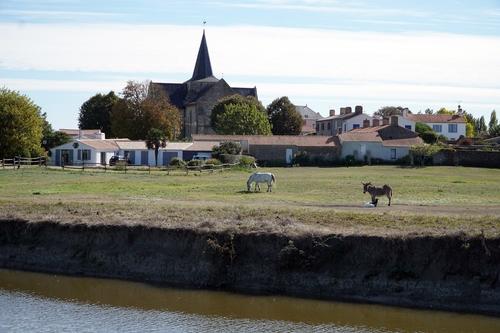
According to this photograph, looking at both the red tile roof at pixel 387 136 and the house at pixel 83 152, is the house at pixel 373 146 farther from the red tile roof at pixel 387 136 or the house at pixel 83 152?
the house at pixel 83 152

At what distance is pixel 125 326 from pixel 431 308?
9888mm

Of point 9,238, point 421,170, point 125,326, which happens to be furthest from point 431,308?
point 421,170

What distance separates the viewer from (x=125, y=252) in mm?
32219

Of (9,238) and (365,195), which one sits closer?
(9,238)

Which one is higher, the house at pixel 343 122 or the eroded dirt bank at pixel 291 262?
the house at pixel 343 122

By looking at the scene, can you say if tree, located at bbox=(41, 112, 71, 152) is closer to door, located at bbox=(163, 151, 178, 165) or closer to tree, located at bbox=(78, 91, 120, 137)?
door, located at bbox=(163, 151, 178, 165)

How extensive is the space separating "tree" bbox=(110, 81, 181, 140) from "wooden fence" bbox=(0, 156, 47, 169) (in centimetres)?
2782

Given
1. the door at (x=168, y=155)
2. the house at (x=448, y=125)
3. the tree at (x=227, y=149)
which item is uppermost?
the house at (x=448, y=125)

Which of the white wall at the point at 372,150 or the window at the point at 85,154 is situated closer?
the white wall at the point at 372,150

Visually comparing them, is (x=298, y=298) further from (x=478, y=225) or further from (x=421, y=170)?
(x=421, y=170)

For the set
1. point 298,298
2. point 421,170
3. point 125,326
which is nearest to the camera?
point 125,326

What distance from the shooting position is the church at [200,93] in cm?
12519

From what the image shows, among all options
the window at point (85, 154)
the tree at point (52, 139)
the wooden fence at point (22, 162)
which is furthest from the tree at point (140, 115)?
the wooden fence at point (22, 162)

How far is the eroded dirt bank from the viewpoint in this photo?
27.4 meters
